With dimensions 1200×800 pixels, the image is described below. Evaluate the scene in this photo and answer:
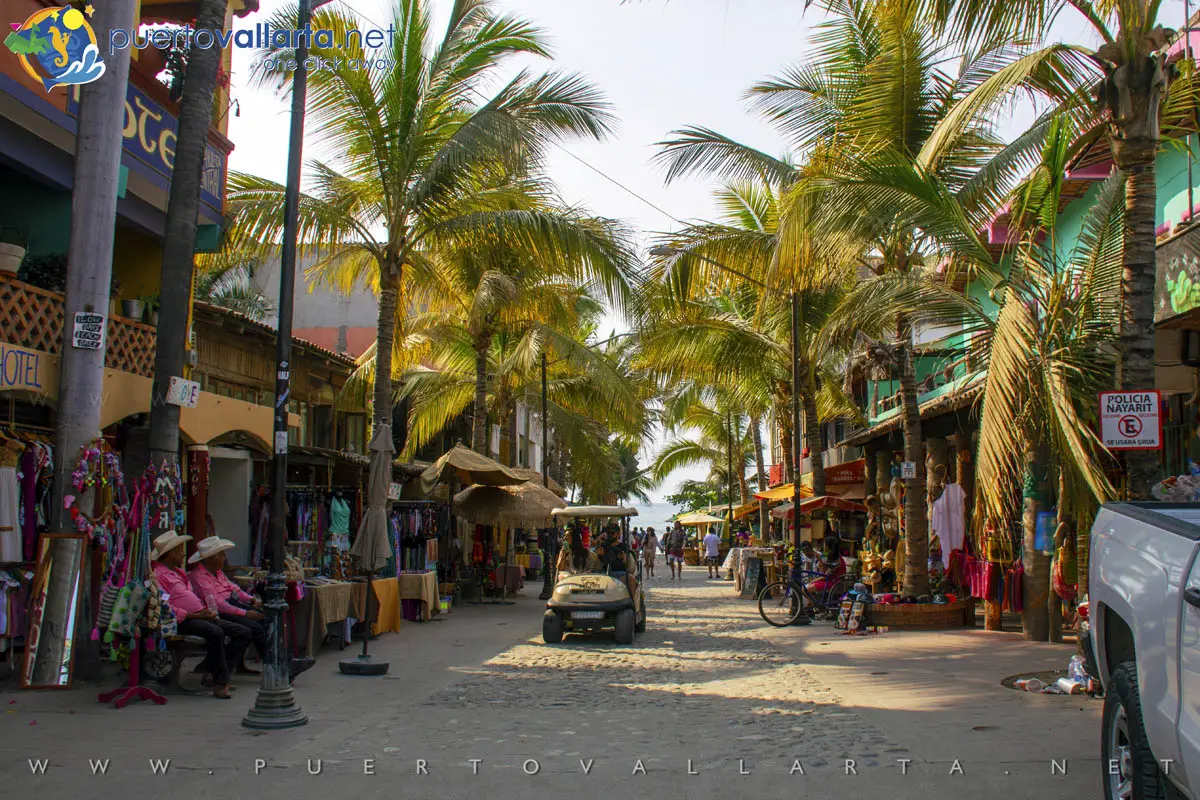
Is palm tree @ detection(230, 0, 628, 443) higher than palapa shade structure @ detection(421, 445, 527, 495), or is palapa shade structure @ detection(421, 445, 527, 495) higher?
palm tree @ detection(230, 0, 628, 443)

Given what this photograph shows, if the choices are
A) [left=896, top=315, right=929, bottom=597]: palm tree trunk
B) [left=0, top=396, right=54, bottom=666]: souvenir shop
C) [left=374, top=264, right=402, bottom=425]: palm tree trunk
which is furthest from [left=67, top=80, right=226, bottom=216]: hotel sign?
[left=896, top=315, right=929, bottom=597]: palm tree trunk

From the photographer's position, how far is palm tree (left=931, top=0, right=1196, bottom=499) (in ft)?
29.2

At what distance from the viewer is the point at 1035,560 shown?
1367 centimetres

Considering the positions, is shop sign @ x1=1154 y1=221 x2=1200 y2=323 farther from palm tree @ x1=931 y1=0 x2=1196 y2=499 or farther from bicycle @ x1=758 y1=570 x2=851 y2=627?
bicycle @ x1=758 y1=570 x2=851 y2=627

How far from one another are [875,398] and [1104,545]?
2541 cm

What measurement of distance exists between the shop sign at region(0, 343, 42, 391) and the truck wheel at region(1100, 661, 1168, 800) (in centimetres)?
1006

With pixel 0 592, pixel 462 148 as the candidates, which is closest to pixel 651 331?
pixel 462 148

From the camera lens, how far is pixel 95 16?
10961 millimetres

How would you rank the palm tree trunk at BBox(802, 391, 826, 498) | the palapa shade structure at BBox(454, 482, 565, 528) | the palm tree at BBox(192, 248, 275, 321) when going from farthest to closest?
the palm tree at BBox(192, 248, 275, 321) < the palm tree trunk at BBox(802, 391, 826, 498) < the palapa shade structure at BBox(454, 482, 565, 528)

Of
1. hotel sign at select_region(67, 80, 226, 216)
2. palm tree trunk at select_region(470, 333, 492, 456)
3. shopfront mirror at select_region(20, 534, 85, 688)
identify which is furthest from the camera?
palm tree trunk at select_region(470, 333, 492, 456)

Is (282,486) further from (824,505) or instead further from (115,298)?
(824,505)

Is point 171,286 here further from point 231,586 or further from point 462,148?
point 462,148

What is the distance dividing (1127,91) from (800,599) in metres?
11.0

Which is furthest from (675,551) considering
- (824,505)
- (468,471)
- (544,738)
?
(544,738)
